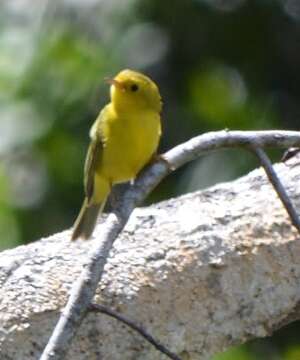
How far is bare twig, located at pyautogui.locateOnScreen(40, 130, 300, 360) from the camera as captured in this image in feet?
9.27

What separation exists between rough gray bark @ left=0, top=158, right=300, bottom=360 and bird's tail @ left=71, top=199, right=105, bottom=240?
0.03m

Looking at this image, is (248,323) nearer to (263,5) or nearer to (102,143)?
(102,143)

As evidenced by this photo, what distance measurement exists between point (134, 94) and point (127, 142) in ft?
0.44

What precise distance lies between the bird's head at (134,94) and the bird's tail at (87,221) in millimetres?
234

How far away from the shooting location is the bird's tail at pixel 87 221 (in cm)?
349

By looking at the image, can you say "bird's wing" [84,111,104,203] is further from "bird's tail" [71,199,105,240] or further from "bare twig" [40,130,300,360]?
"bare twig" [40,130,300,360]

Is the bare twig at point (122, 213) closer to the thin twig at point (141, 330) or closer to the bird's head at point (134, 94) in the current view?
the thin twig at point (141, 330)

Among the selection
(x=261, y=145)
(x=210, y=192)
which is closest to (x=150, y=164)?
(x=210, y=192)

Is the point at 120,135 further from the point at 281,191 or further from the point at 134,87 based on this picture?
the point at 281,191

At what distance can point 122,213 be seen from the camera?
3.04 m

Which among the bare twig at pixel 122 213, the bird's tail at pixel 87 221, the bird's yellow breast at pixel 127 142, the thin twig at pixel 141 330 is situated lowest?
the bird's tail at pixel 87 221

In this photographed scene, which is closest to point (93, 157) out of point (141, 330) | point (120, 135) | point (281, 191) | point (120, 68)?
point (120, 135)

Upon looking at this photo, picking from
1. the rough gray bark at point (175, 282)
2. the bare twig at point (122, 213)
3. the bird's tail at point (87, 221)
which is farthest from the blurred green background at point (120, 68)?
the bare twig at point (122, 213)

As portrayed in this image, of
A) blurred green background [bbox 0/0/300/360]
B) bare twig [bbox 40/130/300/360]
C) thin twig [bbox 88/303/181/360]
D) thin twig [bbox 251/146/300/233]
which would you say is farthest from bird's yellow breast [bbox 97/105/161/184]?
blurred green background [bbox 0/0/300/360]
